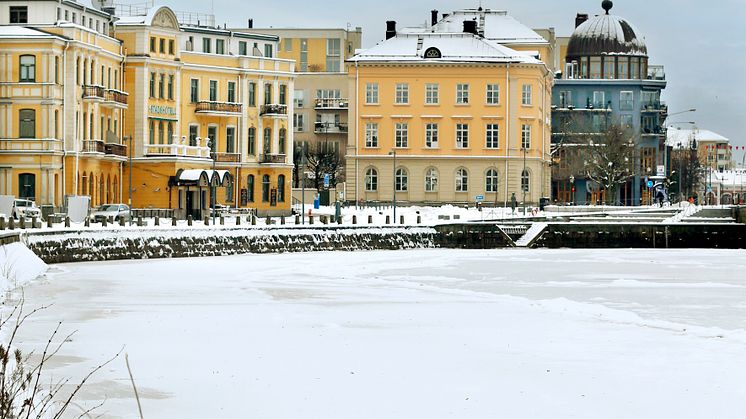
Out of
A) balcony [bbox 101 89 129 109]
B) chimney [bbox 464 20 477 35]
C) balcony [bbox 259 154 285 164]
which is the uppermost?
chimney [bbox 464 20 477 35]

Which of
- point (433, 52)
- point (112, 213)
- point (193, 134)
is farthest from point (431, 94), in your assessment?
point (112, 213)

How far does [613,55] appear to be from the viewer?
146 meters

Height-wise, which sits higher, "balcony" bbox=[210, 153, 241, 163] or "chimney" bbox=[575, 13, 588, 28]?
"chimney" bbox=[575, 13, 588, 28]

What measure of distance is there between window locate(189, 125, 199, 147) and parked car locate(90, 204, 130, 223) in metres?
17.8

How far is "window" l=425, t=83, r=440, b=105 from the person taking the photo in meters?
109

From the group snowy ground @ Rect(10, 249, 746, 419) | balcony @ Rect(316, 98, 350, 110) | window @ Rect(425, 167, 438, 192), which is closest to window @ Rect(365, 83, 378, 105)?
window @ Rect(425, 167, 438, 192)

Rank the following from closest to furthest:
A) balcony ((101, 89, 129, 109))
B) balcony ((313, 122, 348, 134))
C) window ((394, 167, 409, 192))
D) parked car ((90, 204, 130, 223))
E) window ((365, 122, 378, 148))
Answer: parked car ((90, 204, 130, 223)) → balcony ((101, 89, 129, 109)) → window ((394, 167, 409, 192)) → window ((365, 122, 378, 148)) → balcony ((313, 122, 348, 134))

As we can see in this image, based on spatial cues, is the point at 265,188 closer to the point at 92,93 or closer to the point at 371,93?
the point at 371,93

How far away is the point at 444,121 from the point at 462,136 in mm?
1818

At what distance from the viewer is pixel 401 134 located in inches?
4336

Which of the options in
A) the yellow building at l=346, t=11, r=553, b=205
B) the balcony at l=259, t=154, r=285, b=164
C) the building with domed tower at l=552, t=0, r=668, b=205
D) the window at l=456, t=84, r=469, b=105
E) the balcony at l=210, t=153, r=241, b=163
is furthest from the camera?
the building with domed tower at l=552, t=0, r=668, b=205

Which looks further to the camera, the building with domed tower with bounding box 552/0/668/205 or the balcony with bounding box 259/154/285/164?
the building with domed tower with bounding box 552/0/668/205

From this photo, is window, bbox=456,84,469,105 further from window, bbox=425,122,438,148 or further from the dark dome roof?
the dark dome roof

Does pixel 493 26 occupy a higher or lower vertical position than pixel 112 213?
higher
